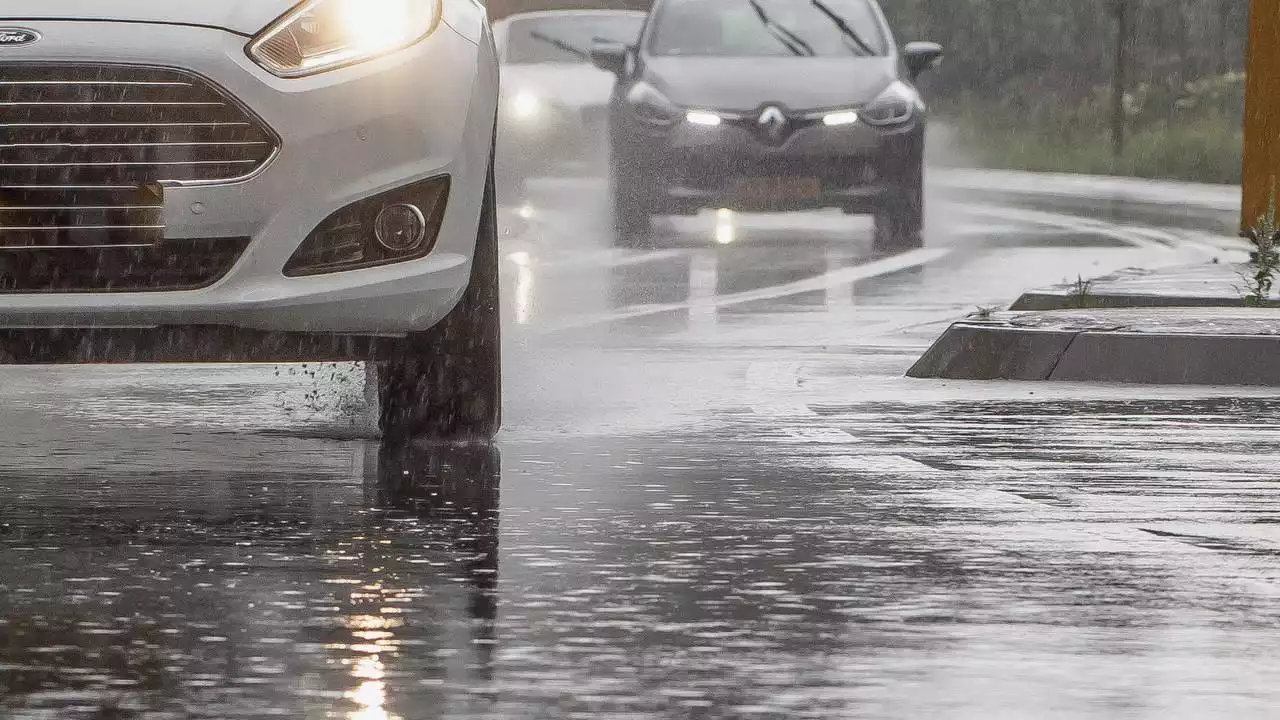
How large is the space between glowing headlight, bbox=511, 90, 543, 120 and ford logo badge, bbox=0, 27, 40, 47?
15608 mm

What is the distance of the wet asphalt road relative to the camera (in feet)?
18.0

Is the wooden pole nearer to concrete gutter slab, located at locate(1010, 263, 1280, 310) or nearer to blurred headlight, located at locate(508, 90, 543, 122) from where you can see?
concrete gutter slab, located at locate(1010, 263, 1280, 310)

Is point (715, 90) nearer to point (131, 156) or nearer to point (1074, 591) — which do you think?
point (131, 156)

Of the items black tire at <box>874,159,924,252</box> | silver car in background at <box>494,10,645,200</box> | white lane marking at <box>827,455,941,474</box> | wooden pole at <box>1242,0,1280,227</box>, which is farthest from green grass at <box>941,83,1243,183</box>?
white lane marking at <box>827,455,941,474</box>

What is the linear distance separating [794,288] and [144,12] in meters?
8.76

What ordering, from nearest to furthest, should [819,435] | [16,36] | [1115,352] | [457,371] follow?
[16,36]
[457,371]
[819,435]
[1115,352]

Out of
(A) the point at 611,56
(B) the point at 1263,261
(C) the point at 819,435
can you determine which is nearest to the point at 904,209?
(A) the point at 611,56

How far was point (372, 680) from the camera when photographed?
549cm

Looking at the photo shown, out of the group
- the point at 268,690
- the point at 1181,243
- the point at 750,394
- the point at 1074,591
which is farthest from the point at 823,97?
the point at 268,690

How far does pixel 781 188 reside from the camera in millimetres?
19594

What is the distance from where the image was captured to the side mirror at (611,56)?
2044cm

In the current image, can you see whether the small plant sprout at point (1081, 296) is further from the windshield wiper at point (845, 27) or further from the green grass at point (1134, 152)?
the green grass at point (1134, 152)

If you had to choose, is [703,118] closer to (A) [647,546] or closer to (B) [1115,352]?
(B) [1115,352]

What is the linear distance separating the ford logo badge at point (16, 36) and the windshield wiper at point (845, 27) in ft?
41.6
